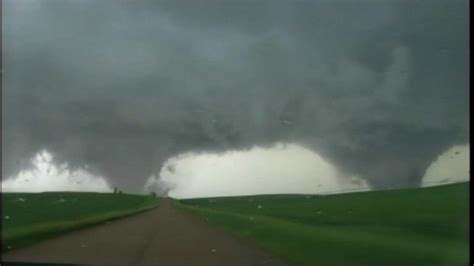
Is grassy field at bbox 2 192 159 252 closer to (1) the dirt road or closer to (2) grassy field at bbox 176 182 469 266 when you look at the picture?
(1) the dirt road

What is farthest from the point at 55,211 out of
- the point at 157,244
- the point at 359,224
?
the point at 359,224

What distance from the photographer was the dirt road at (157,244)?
205 inches

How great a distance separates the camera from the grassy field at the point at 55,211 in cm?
520

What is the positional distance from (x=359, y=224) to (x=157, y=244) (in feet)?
5.02

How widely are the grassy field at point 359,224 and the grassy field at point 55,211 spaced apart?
47cm

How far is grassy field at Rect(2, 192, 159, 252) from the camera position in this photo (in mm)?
5199

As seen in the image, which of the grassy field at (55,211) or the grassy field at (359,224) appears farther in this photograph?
the grassy field at (55,211)

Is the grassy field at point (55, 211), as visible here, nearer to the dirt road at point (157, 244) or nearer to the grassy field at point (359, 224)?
the dirt road at point (157, 244)

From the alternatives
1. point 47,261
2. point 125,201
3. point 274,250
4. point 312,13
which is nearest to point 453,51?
point 312,13

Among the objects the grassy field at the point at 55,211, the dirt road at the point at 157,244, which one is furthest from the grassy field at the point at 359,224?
the grassy field at the point at 55,211

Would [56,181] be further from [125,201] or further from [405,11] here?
[405,11]

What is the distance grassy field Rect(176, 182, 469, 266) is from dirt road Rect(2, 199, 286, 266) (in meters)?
0.13

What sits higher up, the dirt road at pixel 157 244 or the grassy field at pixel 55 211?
the grassy field at pixel 55 211

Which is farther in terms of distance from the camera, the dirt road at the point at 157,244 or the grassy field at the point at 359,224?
the dirt road at the point at 157,244
